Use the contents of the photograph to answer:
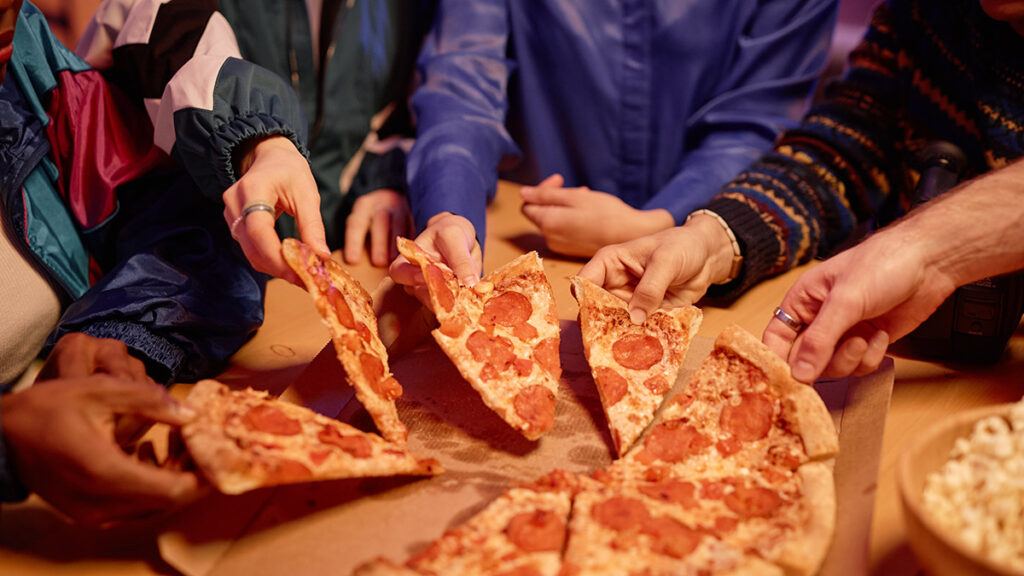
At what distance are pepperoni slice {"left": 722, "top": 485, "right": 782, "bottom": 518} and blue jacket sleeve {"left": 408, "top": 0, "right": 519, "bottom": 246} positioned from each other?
45.1 inches

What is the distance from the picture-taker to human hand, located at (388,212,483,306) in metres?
1.46

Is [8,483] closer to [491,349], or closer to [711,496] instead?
[491,349]

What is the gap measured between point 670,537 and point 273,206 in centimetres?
83

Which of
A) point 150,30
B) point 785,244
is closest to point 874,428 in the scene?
point 785,244

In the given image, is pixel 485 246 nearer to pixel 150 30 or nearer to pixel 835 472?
pixel 150 30

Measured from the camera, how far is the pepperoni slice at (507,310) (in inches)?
55.6

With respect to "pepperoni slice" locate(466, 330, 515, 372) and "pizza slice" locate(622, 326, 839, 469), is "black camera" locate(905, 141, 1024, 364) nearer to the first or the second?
"pizza slice" locate(622, 326, 839, 469)

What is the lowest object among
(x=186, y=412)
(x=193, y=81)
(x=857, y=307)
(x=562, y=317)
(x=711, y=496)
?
(x=562, y=317)

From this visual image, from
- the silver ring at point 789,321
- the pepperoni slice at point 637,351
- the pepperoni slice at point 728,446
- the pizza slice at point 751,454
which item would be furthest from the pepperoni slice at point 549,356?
the silver ring at point 789,321

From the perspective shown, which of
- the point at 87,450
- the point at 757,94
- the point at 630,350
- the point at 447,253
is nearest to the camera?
the point at 87,450

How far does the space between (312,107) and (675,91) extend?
1.10 metres

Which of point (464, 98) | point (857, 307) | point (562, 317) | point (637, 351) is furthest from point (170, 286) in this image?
point (857, 307)

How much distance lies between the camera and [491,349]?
1.35 m

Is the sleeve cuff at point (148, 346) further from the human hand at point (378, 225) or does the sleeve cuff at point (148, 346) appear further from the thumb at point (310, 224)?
the human hand at point (378, 225)
